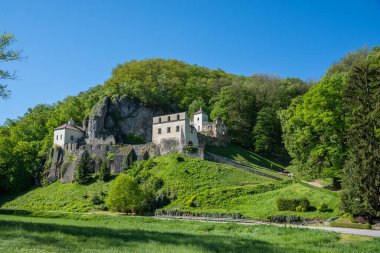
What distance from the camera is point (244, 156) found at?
244ft

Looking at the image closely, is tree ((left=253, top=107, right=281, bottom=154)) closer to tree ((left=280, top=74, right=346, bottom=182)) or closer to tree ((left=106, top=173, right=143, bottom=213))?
tree ((left=280, top=74, right=346, bottom=182))

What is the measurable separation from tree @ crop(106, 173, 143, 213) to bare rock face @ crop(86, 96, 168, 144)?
83.8 ft

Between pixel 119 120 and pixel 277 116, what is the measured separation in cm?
3424

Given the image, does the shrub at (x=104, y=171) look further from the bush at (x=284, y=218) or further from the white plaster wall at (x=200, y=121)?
the bush at (x=284, y=218)

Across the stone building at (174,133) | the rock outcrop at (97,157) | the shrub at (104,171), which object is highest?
the stone building at (174,133)

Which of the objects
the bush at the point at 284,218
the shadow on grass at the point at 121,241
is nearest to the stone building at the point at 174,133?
the bush at the point at 284,218

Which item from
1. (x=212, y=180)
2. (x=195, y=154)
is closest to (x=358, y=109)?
(x=212, y=180)

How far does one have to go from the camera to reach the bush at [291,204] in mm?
38062

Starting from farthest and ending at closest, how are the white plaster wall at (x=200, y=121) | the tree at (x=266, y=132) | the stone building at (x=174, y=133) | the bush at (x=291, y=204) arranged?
the white plaster wall at (x=200, y=121) → the tree at (x=266, y=132) → the stone building at (x=174, y=133) → the bush at (x=291, y=204)

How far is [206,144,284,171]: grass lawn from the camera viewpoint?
234ft

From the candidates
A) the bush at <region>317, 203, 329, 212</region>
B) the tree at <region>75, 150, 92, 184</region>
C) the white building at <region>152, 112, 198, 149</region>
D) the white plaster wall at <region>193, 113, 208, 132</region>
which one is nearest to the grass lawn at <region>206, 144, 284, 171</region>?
the white building at <region>152, 112, 198, 149</region>

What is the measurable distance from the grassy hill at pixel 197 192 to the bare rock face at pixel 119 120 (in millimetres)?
12975

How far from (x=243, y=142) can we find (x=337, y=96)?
41748mm

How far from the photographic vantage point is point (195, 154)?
205 feet
